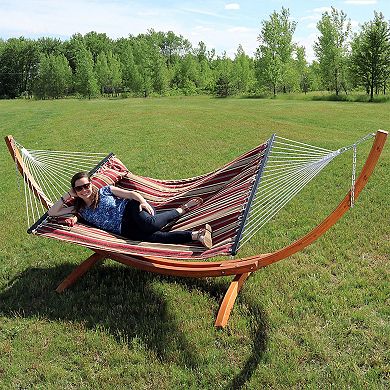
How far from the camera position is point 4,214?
6.37 m

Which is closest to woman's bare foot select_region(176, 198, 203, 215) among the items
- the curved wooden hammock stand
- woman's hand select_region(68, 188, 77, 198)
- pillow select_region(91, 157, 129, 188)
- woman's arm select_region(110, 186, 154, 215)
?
woman's arm select_region(110, 186, 154, 215)

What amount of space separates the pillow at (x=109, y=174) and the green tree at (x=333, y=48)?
30895mm

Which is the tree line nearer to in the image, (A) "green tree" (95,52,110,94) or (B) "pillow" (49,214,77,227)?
(A) "green tree" (95,52,110,94)

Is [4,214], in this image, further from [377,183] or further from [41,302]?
[377,183]

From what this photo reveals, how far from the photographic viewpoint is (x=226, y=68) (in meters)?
43.4

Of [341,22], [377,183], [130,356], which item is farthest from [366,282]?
[341,22]

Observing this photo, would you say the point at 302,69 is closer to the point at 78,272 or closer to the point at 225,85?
the point at 225,85

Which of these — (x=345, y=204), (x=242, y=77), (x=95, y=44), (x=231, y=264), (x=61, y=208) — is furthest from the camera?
(x=95, y=44)

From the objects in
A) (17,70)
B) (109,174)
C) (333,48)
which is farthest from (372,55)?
(17,70)

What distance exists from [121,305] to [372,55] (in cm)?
2991

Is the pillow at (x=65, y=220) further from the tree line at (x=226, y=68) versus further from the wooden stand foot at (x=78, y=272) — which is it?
the tree line at (x=226, y=68)

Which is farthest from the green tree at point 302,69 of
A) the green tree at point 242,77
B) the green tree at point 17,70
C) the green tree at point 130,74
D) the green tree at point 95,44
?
the green tree at point 17,70

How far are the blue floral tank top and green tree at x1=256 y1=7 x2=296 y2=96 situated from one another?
32.3 m

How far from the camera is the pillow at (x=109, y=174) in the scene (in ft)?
14.9
